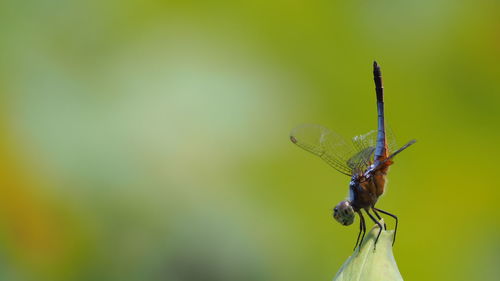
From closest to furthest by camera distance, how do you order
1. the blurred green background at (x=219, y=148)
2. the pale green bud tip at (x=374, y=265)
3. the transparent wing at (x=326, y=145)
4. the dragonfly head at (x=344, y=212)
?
the pale green bud tip at (x=374, y=265) → the dragonfly head at (x=344, y=212) → the transparent wing at (x=326, y=145) → the blurred green background at (x=219, y=148)

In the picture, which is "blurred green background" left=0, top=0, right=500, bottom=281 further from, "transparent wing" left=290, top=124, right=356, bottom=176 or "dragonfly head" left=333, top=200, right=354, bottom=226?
"dragonfly head" left=333, top=200, right=354, bottom=226

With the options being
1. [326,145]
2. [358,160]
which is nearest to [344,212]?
[358,160]

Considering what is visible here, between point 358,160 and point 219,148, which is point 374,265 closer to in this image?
point 358,160

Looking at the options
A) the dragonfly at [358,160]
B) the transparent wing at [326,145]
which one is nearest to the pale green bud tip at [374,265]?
the dragonfly at [358,160]

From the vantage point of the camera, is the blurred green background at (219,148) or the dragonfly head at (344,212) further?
the blurred green background at (219,148)

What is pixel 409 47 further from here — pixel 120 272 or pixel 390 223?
pixel 120 272

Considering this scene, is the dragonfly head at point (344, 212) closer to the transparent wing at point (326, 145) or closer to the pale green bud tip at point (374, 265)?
the transparent wing at point (326, 145)

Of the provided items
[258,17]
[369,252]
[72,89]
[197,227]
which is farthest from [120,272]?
[369,252]
